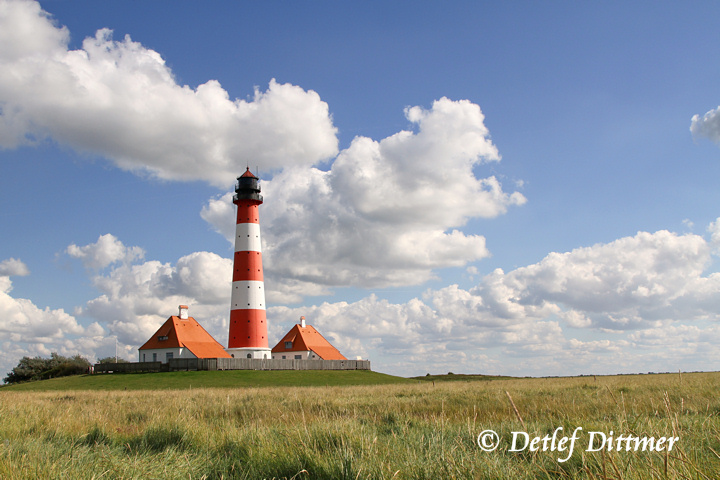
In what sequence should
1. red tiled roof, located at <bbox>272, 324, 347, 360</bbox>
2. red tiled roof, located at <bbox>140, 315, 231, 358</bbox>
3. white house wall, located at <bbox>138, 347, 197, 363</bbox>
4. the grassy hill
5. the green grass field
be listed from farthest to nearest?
red tiled roof, located at <bbox>272, 324, 347, 360</bbox>, red tiled roof, located at <bbox>140, 315, 231, 358</bbox>, white house wall, located at <bbox>138, 347, 197, 363</bbox>, the grassy hill, the green grass field

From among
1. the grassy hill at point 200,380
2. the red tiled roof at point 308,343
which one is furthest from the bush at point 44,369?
the red tiled roof at point 308,343

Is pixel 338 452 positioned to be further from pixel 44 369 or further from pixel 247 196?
pixel 44 369

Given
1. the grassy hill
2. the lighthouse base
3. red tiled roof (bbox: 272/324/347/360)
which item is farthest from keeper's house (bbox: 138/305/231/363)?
red tiled roof (bbox: 272/324/347/360)

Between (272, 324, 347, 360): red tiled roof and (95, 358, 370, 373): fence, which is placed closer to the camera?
(95, 358, 370, 373): fence

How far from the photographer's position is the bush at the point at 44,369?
5959 cm

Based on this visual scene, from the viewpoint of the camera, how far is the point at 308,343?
67.3 meters

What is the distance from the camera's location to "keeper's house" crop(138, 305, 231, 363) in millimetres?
57250

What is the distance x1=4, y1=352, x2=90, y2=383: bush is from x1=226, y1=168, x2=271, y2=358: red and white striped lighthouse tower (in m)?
21.9

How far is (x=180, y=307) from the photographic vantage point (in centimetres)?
6219

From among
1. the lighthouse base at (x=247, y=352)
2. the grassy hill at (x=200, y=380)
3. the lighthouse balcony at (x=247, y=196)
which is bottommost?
the grassy hill at (x=200, y=380)

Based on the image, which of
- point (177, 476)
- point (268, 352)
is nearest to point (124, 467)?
point (177, 476)

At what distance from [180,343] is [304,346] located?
53.2ft

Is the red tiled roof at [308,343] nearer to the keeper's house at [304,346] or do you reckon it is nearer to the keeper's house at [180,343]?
the keeper's house at [304,346]

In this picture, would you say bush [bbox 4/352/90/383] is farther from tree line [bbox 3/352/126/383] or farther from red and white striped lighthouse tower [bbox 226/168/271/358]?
red and white striped lighthouse tower [bbox 226/168/271/358]
